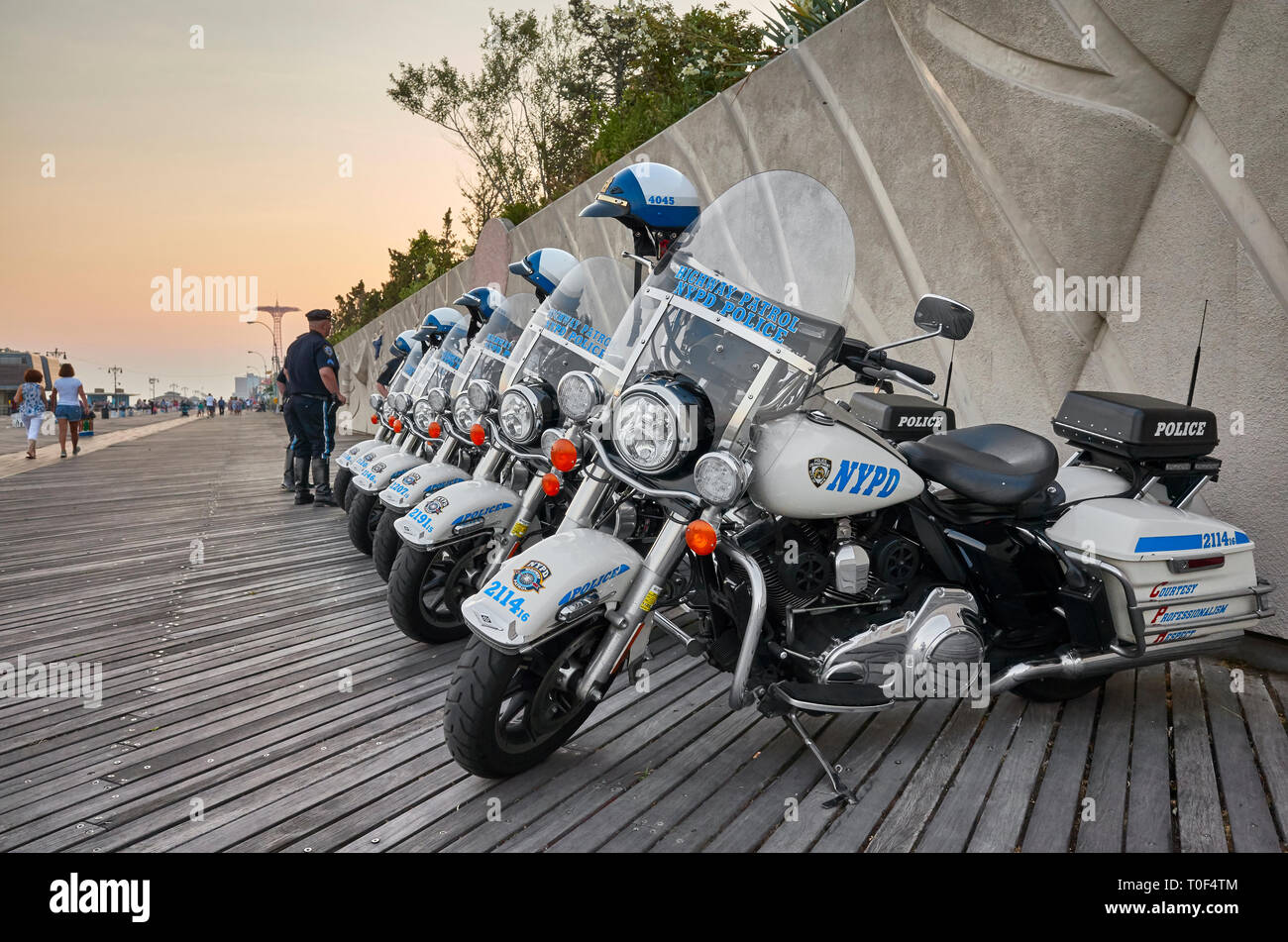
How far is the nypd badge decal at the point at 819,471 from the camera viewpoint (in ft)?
7.32

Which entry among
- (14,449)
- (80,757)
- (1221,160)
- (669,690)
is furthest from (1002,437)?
(14,449)

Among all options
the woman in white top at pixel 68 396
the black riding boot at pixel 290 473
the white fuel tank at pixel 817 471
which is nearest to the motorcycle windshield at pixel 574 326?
the white fuel tank at pixel 817 471

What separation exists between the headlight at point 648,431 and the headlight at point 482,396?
5.79 feet

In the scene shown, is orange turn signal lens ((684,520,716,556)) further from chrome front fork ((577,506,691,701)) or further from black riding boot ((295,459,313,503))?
black riding boot ((295,459,313,503))

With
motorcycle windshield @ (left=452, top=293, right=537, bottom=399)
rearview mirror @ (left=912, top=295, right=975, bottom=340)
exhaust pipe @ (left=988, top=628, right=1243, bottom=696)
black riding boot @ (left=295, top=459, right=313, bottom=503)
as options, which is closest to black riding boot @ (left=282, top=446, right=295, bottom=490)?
black riding boot @ (left=295, top=459, right=313, bottom=503)

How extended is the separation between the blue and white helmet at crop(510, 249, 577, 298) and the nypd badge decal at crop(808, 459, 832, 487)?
2473mm

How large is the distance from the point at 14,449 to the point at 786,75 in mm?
17664

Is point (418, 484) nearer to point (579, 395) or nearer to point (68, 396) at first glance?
point (579, 395)

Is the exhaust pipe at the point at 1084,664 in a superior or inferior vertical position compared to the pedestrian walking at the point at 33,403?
superior

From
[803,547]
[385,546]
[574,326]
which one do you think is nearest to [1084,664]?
[803,547]

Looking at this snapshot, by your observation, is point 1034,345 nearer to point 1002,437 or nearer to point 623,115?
point 1002,437

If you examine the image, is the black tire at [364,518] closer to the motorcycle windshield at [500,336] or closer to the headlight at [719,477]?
the motorcycle windshield at [500,336]

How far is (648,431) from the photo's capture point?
2219mm

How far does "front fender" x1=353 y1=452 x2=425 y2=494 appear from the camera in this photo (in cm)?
486
